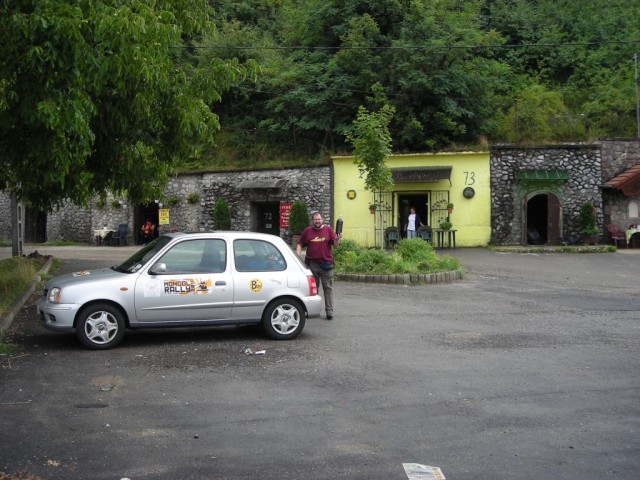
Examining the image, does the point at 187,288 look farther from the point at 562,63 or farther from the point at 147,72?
the point at 562,63

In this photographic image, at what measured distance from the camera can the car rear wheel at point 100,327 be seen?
8820 millimetres

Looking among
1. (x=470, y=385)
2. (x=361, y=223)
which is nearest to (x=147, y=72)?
(x=470, y=385)

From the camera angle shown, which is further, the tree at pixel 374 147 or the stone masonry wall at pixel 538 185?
the stone masonry wall at pixel 538 185

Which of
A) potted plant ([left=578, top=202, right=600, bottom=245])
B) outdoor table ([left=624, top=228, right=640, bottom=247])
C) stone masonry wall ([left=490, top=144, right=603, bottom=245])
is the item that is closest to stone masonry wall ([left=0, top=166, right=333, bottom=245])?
stone masonry wall ([left=490, top=144, right=603, bottom=245])

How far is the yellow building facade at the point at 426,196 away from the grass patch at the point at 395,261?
347 inches

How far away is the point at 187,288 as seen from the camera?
361 inches

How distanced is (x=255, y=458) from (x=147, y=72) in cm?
543

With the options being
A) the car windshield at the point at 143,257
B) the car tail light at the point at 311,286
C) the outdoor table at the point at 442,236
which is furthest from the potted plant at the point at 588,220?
the car windshield at the point at 143,257

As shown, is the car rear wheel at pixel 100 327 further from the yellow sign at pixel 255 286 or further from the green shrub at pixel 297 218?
the green shrub at pixel 297 218

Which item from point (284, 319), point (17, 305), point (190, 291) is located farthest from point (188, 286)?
point (17, 305)

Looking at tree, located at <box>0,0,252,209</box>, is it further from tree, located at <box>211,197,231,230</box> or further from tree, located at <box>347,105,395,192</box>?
tree, located at <box>211,197,231,230</box>

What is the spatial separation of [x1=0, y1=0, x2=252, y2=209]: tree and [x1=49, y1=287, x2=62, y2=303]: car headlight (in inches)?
58.5

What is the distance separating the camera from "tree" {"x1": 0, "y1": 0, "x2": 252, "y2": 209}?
773 centimetres

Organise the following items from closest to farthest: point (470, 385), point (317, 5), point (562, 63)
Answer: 1. point (470, 385)
2. point (317, 5)
3. point (562, 63)
